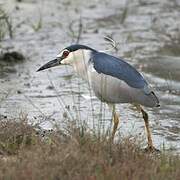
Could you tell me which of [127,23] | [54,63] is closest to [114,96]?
[54,63]

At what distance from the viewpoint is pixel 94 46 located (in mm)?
12398

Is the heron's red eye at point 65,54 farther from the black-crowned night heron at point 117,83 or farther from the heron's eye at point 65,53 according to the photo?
the black-crowned night heron at point 117,83

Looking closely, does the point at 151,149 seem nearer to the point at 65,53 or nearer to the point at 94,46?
the point at 65,53

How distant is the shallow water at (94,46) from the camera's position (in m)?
8.30

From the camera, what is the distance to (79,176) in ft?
17.3

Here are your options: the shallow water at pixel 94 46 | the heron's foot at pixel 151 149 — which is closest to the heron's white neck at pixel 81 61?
the shallow water at pixel 94 46

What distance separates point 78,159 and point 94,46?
7.01 m

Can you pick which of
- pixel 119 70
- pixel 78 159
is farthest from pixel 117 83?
pixel 78 159

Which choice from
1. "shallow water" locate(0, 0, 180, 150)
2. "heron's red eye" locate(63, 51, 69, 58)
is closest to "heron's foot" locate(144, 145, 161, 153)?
"shallow water" locate(0, 0, 180, 150)

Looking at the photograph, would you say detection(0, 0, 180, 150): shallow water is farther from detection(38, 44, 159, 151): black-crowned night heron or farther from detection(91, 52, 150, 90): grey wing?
detection(91, 52, 150, 90): grey wing

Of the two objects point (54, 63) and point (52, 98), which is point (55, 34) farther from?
point (54, 63)

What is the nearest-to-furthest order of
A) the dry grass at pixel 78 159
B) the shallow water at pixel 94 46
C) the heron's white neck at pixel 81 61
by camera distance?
the dry grass at pixel 78 159
the heron's white neck at pixel 81 61
the shallow water at pixel 94 46

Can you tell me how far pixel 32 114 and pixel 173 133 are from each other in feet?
5.32

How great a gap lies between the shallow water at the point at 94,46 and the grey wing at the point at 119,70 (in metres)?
0.37
